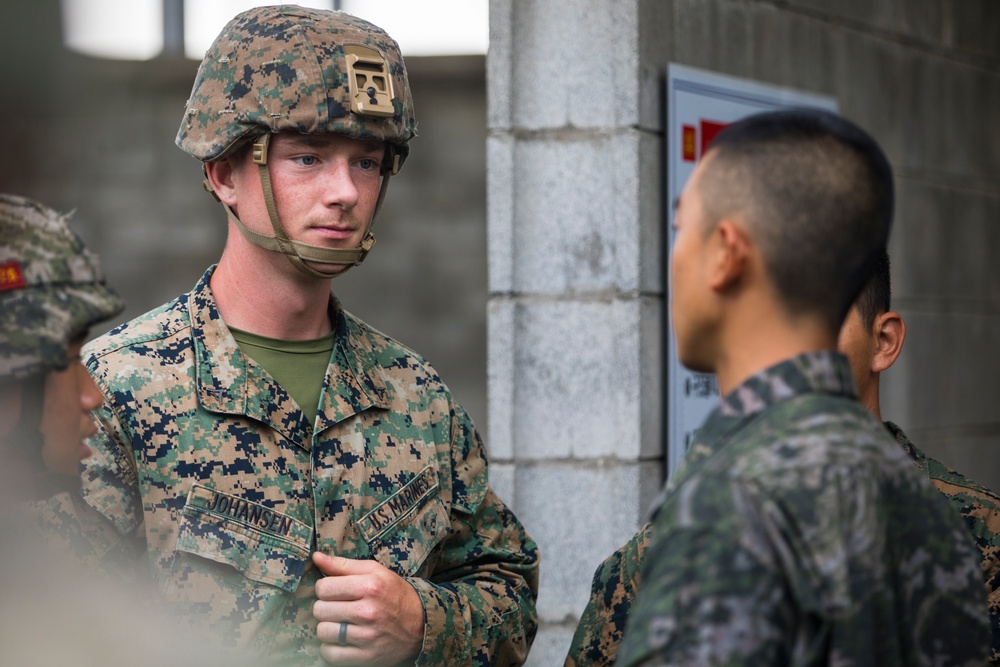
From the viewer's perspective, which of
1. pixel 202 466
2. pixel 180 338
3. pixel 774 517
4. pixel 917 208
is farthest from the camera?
pixel 917 208

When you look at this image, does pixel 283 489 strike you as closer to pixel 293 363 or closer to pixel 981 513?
pixel 293 363

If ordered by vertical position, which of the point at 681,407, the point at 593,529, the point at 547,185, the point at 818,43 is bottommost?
the point at 593,529

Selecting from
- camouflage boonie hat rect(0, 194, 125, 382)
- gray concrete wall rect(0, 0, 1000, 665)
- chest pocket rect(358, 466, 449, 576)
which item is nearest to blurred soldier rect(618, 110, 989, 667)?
camouflage boonie hat rect(0, 194, 125, 382)

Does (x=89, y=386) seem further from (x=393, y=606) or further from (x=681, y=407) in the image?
(x=681, y=407)

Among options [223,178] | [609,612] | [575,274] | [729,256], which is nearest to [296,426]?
[223,178]

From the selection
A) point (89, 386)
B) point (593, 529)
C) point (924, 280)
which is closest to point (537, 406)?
point (593, 529)

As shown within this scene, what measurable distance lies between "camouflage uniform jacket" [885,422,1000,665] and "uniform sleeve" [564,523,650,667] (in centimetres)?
50

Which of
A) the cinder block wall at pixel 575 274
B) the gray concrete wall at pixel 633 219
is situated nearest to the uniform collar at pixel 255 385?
the gray concrete wall at pixel 633 219

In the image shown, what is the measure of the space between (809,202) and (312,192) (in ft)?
3.16

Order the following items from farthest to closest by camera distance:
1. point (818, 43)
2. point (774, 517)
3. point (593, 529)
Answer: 1. point (818, 43)
2. point (593, 529)
3. point (774, 517)

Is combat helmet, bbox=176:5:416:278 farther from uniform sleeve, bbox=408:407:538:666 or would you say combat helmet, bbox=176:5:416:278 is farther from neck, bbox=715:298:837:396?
neck, bbox=715:298:837:396

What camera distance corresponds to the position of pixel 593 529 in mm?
3127

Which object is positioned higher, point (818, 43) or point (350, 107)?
point (818, 43)

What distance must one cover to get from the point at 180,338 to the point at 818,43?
262cm
